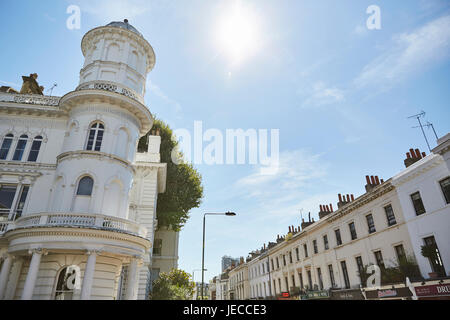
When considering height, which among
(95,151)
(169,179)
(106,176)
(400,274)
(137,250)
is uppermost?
(169,179)

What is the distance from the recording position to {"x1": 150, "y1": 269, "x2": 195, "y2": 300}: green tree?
70.1 feet

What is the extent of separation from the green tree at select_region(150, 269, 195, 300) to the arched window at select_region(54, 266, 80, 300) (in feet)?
25.5

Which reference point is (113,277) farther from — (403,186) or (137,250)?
(403,186)

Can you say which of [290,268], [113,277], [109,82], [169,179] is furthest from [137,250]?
[290,268]

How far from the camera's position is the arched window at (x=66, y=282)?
14.9 m

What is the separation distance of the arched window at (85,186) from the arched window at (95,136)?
2.18 meters

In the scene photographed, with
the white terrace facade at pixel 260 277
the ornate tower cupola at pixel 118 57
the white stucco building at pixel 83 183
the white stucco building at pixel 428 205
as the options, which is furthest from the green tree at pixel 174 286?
the white terrace facade at pixel 260 277

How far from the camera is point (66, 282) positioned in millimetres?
15203

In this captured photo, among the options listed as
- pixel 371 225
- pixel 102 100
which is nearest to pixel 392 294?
pixel 371 225

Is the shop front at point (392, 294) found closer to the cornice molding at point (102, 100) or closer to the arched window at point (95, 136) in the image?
the cornice molding at point (102, 100)

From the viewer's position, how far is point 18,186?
1848 centimetres

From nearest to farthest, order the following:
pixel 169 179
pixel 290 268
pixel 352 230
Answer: pixel 352 230 < pixel 169 179 < pixel 290 268

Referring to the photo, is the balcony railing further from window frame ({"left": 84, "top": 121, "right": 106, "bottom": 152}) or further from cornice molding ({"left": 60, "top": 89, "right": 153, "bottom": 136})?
cornice molding ({"left": 60, "top": 89, "right": 153, "bottom": 136})

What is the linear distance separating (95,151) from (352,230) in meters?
24.7
